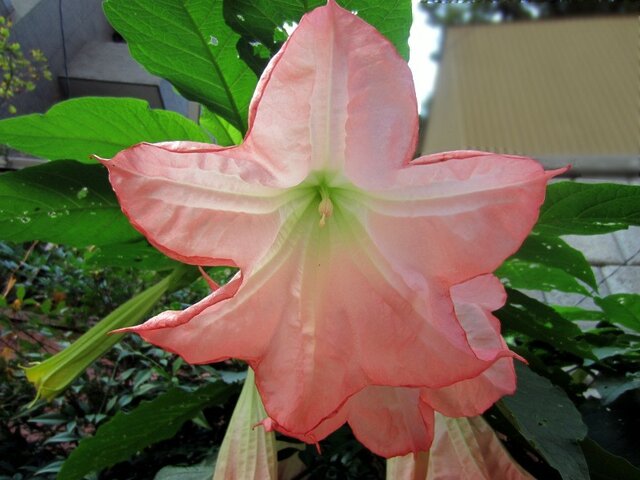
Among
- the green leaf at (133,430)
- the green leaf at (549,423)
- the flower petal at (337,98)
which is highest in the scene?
the flower petal at (337,98)

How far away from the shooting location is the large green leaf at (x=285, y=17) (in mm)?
497

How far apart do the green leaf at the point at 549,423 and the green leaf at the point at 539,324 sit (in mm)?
133

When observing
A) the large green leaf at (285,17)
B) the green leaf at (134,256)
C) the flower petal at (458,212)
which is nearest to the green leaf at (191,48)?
the large green leaf at (285,17)

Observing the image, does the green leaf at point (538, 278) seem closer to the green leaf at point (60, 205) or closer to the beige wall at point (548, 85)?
the beige wall at point (548, 85)

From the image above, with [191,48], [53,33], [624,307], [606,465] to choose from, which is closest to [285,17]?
[191,48]

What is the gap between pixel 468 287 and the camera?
38 centimetres

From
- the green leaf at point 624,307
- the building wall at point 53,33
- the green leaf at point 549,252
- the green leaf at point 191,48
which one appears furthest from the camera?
the building wall at point 53,33

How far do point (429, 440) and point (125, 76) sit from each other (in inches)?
108

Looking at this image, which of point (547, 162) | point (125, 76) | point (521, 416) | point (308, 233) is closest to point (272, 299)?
point (308, 233)

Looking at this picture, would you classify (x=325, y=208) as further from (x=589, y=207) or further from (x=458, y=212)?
(x=589, y=207)

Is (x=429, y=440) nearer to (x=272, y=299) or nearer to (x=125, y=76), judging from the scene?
(x=272, y=299)

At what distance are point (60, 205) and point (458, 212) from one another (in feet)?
1.47

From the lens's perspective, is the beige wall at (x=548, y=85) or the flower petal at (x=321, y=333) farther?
the beige wall at (x=548, y=85)

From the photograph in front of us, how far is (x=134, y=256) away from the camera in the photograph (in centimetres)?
71
